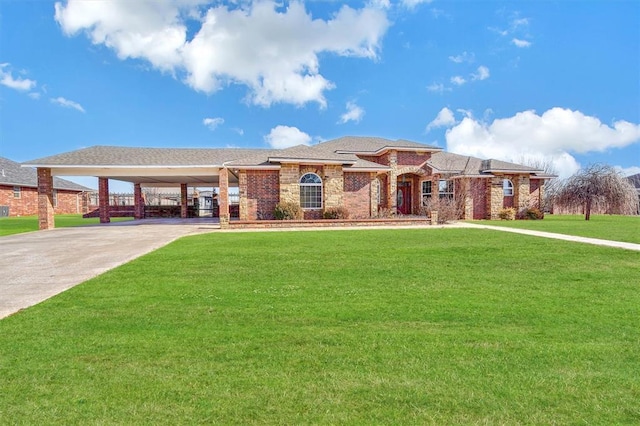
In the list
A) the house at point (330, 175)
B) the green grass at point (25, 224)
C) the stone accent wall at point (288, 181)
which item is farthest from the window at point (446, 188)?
the green grass at point (25, 224)

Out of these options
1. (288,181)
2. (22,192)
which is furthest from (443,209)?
(22,192)

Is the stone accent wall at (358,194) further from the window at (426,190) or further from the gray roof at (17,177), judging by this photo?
the gray roof at (17,177)

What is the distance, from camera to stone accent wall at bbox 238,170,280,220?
19031 mm

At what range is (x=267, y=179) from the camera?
19203mm

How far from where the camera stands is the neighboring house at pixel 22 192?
2912 cm

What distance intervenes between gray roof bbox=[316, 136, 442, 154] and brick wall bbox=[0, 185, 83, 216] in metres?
27.1

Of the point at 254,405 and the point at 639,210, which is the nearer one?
the point at 254,405

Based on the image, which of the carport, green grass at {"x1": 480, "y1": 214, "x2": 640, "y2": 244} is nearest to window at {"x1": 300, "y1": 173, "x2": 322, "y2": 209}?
the carport

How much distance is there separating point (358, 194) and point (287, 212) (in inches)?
193

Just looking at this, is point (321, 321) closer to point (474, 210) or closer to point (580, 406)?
point (580, 406)

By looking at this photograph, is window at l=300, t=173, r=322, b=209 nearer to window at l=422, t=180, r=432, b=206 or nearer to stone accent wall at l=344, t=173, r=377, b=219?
stone accent wall at l=344, t=173, r=377, b=219

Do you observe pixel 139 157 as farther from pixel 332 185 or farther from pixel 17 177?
pixel 17 177

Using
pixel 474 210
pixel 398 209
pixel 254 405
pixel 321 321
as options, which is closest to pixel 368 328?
pixel 321 321

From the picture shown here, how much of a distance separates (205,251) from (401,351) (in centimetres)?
735
